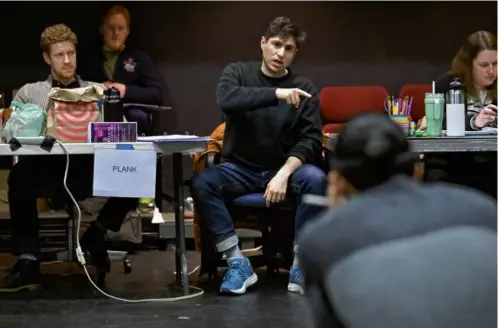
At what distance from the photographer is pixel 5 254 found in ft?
13.3

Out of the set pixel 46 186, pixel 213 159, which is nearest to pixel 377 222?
pixel 213 159

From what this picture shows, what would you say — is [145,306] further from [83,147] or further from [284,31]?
[284,31]

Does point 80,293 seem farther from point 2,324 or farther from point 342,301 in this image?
point 342,301

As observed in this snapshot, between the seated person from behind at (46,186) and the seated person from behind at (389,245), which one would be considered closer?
the seated person from behind at (389,245)

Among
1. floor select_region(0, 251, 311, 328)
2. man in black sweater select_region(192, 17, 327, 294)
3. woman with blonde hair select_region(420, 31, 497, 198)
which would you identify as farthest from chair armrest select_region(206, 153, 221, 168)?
woman with blonde hair select_region(420, 31, 497, 198)

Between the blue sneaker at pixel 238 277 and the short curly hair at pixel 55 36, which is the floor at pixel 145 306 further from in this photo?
the short curly hair at pixel 55 36

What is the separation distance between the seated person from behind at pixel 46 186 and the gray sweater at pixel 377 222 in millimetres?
2143

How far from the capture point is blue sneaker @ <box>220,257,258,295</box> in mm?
2932

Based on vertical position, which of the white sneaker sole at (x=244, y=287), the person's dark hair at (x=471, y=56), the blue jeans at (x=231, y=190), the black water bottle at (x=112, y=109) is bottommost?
the white sneaker sole at (x=244, y=287)

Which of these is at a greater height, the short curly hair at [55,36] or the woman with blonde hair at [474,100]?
the short curly hair at [55,36]

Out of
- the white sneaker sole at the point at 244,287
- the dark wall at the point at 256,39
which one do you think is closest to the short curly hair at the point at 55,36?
the white sneaker sole at the point at 244,287

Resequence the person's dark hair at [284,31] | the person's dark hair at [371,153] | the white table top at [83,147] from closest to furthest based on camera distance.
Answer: the person's dark hair at [371,153] < the white table top at [83,147] < the person's dark hair at [284,31]

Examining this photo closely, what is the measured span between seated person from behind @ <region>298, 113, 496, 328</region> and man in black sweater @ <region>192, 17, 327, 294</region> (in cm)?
174

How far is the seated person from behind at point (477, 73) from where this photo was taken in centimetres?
312
